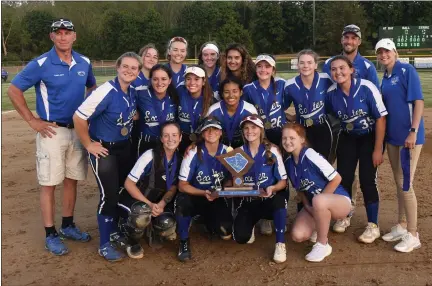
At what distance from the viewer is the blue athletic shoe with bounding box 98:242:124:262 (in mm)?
4202

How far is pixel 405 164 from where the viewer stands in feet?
14.1

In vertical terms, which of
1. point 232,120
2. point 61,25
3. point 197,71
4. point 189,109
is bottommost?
point 232,120

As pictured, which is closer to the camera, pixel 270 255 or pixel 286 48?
pixel 270 255

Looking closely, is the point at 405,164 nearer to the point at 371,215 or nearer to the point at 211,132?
the point at 371,215

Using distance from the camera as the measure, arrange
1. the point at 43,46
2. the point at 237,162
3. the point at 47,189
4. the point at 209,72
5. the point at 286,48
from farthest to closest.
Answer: the point at 286,48 < the point at 43,46 < the point at 209,72 < the point at 47,189 < the point at 237,162

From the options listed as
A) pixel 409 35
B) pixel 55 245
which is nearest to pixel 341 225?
pixel 55 245

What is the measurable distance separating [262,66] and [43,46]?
49.5m

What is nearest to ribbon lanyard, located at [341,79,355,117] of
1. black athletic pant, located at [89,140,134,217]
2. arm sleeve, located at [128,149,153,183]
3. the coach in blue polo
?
arm sleeve, located at [128,149,153,183]

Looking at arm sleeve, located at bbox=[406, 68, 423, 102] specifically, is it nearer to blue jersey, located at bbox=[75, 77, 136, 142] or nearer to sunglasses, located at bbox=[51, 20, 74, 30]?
blue jersey, located at bbox=[75, 77, 136, 142]

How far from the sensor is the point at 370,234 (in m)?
4.48

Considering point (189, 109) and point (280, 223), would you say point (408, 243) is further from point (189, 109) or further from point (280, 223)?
point (189, 109)

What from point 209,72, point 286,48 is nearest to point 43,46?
point 286,48

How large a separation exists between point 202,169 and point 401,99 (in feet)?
6.62

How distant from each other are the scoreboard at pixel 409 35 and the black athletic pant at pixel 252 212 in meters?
27.6
